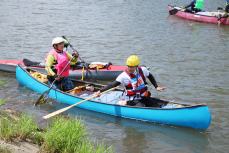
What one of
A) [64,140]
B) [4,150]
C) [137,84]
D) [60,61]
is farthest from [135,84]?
[4,150]

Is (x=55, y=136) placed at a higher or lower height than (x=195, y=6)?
lower

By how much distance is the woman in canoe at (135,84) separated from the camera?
986 cm

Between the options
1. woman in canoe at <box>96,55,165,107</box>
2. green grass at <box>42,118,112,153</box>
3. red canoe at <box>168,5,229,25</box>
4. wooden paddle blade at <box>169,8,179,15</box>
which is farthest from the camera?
wooden paddle blade at <box>169,8,179,15</box>

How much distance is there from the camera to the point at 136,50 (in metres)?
17.8

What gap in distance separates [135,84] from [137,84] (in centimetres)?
4

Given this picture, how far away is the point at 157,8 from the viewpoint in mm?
28406

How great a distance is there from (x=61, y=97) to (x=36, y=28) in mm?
11046

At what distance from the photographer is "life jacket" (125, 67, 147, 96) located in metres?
9.88

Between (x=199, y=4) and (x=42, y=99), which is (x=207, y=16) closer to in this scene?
(x=199, y=4)

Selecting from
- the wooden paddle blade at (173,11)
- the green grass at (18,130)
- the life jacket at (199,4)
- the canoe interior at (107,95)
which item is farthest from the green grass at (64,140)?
the wooden paddle blade at (173,11)

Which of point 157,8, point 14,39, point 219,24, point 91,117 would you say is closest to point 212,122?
point 91,117

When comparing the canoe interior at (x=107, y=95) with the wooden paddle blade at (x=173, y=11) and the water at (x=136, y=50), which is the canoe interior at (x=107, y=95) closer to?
the water at (x=136, y=50)

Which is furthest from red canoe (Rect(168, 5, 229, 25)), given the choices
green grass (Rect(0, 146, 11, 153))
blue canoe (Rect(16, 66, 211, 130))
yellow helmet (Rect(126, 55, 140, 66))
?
green grass (Rect(0, 146, 11, 153))

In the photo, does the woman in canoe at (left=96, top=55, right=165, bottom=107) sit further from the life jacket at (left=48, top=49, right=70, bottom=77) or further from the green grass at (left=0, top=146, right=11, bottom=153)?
the green grass at (left=0, top=146, right=11, bottom=153)
